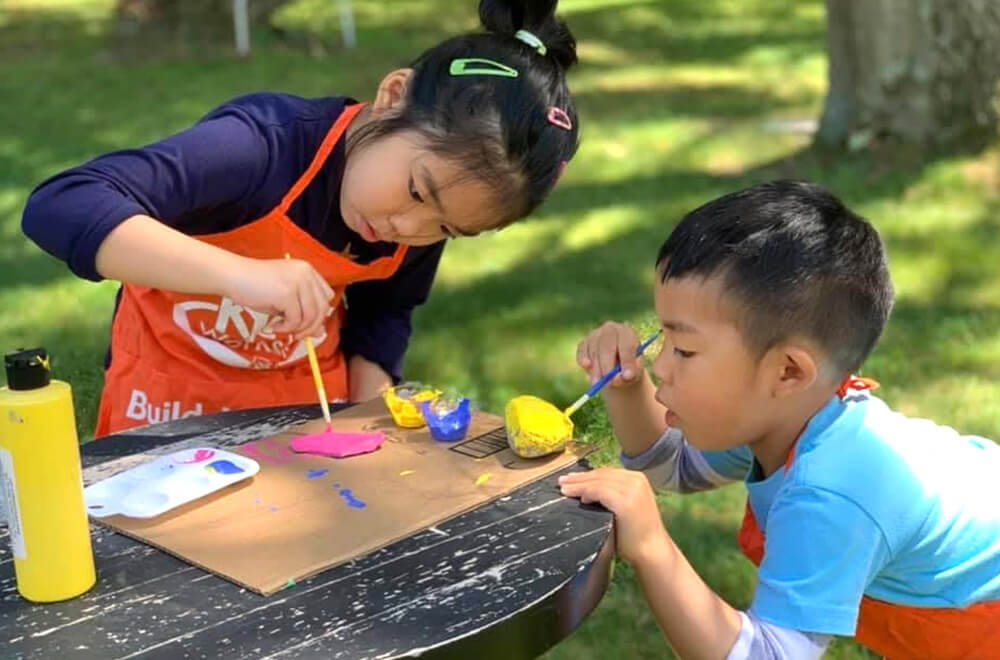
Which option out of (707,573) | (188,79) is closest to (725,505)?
(707,573)

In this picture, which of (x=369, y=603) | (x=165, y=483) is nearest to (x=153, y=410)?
(x=165, y=483)

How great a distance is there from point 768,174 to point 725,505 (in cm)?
261

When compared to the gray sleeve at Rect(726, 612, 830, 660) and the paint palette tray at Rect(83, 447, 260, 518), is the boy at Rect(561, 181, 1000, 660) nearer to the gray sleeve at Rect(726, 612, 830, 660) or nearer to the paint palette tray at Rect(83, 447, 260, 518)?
the gray sleeve at Rect(726, 612, 830, 660)

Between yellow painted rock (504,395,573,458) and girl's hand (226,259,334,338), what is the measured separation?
0.30m

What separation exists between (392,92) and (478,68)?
178 mm

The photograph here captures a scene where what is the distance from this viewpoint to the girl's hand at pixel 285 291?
1.66 metres

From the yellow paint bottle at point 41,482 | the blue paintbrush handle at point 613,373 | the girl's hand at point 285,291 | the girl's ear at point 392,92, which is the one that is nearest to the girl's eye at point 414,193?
the girl's ear at point 392,92

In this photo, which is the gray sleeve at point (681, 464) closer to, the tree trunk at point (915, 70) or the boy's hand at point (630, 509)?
the boy's hand at point (630, 509)

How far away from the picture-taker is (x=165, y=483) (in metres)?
1.54

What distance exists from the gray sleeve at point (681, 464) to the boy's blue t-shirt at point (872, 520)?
199mm

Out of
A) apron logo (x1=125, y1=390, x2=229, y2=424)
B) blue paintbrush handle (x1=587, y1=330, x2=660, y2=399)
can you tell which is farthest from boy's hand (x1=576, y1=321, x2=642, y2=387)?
apron logo (x1=125, y1=390, x2=229, y2=424)

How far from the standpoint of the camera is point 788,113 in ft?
20.4

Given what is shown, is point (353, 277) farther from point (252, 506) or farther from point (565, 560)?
point (565, 560)

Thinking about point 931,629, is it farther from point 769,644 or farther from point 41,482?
point 41,482
